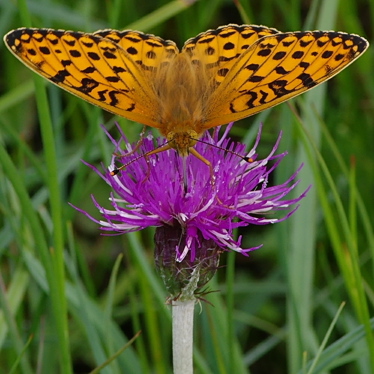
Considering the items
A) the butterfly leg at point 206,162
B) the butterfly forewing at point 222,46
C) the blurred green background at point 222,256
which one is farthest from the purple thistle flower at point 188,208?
the butterfly forewing at point 222,46

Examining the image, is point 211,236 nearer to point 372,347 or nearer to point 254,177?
point 254,177

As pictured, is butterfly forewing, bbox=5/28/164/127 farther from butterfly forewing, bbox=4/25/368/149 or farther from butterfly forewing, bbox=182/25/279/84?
butterfly forewing, bbox=182/25/279/84

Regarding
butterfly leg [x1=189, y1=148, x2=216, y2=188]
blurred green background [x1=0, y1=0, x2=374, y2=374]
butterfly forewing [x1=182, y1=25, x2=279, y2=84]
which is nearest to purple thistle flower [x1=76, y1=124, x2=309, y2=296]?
butterfly leg [x1=189, y1=148, x2=216, y2=188]

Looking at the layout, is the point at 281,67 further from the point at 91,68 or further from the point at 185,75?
the point at 91,68

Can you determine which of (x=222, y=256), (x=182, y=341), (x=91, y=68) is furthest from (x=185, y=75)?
(x=222, y=256)

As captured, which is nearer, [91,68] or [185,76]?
[91,68]

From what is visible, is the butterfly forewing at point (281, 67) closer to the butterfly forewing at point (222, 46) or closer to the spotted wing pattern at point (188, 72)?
the spotted wing pattern at point (188, 72)
